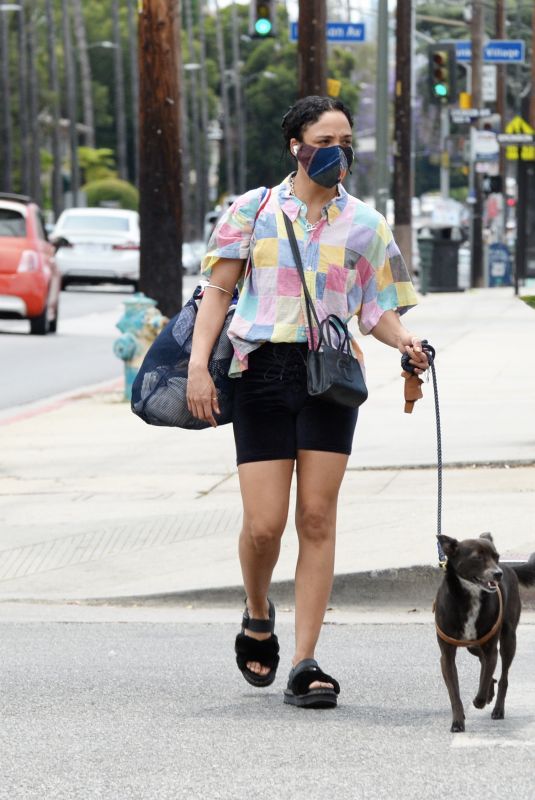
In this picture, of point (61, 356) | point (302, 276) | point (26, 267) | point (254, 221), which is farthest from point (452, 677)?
point (26, 267)

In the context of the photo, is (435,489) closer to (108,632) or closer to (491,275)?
(108,632)

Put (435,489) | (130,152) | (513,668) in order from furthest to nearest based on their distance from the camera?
(130,152) → (435,489) → (513,668)

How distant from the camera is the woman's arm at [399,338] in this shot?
6062 mm

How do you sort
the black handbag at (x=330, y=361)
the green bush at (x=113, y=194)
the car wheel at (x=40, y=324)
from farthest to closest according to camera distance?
the green bush at (x=113, y=194) < the car wheel at (x=40, y=324) < the black handbag at (x=330, y=361)

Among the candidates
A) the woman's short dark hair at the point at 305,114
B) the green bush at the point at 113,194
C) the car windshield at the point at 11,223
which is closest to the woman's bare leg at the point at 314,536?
the woman's short dark hair at the point at 305,114

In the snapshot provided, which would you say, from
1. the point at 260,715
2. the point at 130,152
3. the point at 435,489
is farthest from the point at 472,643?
the point at 130,152

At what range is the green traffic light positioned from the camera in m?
24.9

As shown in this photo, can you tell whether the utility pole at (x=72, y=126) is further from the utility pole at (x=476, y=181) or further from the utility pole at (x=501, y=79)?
the utility pole at (x=476, y=181)

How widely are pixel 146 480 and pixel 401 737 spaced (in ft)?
19.6

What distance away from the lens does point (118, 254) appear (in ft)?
120

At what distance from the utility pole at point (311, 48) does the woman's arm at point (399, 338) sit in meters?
20.3

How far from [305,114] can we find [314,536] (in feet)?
4.44

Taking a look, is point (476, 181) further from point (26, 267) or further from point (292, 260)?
point (292, 260)

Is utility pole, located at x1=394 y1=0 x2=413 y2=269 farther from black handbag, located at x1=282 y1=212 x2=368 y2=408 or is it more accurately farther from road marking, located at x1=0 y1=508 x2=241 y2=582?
black handbag, located at x1=282 y1=212 x2=368 y2=408
